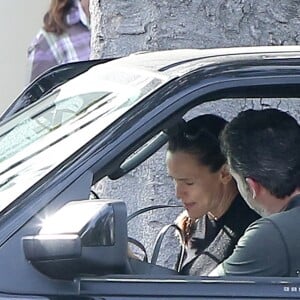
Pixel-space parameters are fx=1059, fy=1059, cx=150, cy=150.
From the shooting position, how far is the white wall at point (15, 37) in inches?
312

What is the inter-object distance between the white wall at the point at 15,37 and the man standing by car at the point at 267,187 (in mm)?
4744

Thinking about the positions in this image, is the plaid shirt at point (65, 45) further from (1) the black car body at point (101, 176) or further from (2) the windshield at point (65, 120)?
(1) the black car body at point (101, 176)

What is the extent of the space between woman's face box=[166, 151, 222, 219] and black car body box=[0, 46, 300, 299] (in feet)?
2.49

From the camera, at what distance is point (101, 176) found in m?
2.74

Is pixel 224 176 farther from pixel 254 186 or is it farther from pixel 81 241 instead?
pixel 81 241

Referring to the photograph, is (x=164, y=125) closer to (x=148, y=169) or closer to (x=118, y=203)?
(x=118, y=203)

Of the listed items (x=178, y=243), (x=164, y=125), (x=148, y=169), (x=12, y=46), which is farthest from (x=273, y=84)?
(x=12, y=46)

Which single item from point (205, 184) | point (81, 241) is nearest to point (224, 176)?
point (205, 184)

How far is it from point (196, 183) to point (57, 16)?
8.00 feet

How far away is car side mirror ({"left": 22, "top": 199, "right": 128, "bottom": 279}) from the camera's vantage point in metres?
2.44

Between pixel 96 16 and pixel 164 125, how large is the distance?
257cm

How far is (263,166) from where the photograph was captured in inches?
123

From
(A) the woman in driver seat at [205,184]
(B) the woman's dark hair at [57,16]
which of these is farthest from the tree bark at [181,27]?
(A) the woman in driver seat at [205,184]

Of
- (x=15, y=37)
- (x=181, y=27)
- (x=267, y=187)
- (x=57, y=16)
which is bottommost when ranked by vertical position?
(x=267, y=187)
